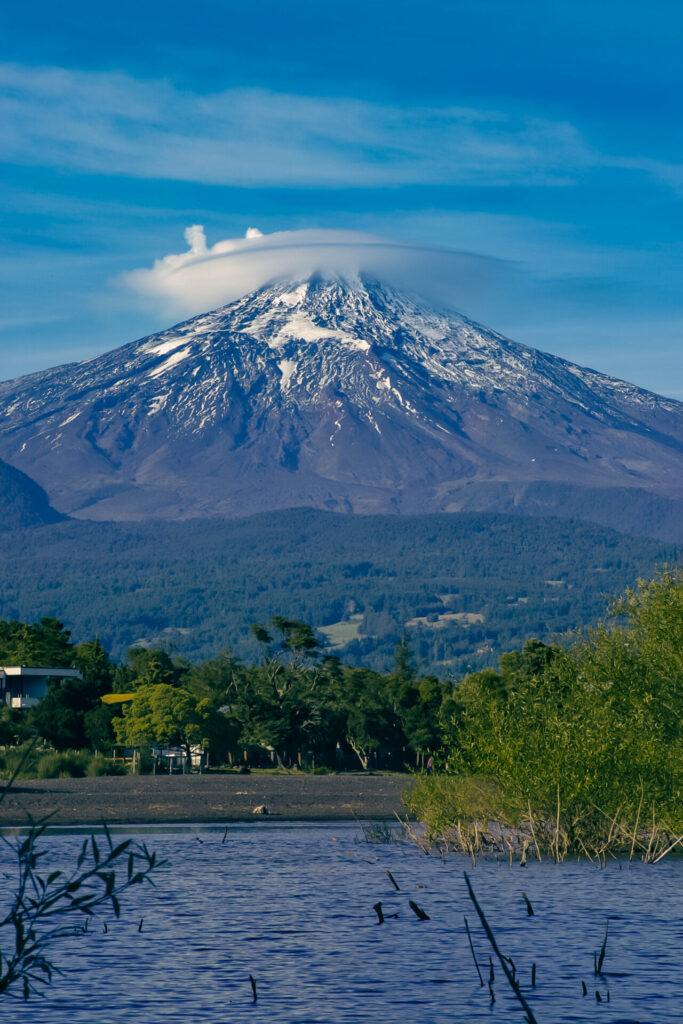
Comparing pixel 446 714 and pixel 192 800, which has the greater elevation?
pixel 446 714

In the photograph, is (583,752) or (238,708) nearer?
(583,752)

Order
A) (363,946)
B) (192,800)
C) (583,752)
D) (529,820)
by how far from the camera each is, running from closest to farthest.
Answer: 1. (363,946)
2. (583,752)
3. (529,820)
4. (192,800)

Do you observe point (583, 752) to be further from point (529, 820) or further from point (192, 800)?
point (192, 800)

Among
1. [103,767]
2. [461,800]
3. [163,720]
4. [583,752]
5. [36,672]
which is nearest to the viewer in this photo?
[583,752]

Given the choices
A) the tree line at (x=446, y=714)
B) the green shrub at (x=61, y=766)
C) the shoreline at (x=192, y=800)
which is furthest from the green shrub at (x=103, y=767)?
the tree line at (x=446, y=714)

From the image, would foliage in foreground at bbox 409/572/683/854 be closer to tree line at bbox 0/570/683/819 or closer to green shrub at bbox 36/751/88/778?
tree line at bbox 0/570/683/819

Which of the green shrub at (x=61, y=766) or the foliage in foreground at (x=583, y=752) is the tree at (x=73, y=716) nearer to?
the green shrub at (x=61, y=766)

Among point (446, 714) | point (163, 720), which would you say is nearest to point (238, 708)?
point (163, 720)

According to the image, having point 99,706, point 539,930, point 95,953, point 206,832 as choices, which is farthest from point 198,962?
point 99,706
